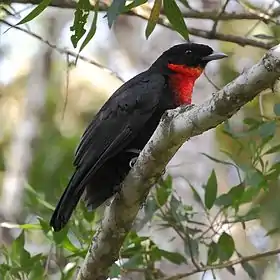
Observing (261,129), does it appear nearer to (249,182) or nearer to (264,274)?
(249,182)

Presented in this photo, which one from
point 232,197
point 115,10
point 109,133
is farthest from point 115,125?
point 115,10

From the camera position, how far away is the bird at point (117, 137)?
3436mm

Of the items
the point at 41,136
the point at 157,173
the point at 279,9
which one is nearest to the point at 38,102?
the point at 41,136

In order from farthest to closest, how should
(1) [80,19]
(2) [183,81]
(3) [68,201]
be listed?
(2) [183,81]
(3) [68,201]
(1) [80,19]

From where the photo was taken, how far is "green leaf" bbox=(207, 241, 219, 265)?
12.9ft

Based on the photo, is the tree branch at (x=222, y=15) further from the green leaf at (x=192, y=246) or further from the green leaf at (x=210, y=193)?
the green leaf at (x=192, y=246)

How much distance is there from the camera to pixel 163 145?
267cm

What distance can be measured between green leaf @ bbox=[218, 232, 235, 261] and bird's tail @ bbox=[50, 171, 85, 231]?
0.77 metres

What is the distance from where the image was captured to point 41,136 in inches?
299

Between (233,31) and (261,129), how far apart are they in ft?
14.8

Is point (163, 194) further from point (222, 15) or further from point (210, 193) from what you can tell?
point (222, 15)

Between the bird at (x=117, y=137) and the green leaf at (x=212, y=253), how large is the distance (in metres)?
0.61

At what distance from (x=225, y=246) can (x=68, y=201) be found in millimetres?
857

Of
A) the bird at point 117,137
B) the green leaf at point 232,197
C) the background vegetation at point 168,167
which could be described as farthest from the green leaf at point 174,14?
the green leaf at point 232,197
